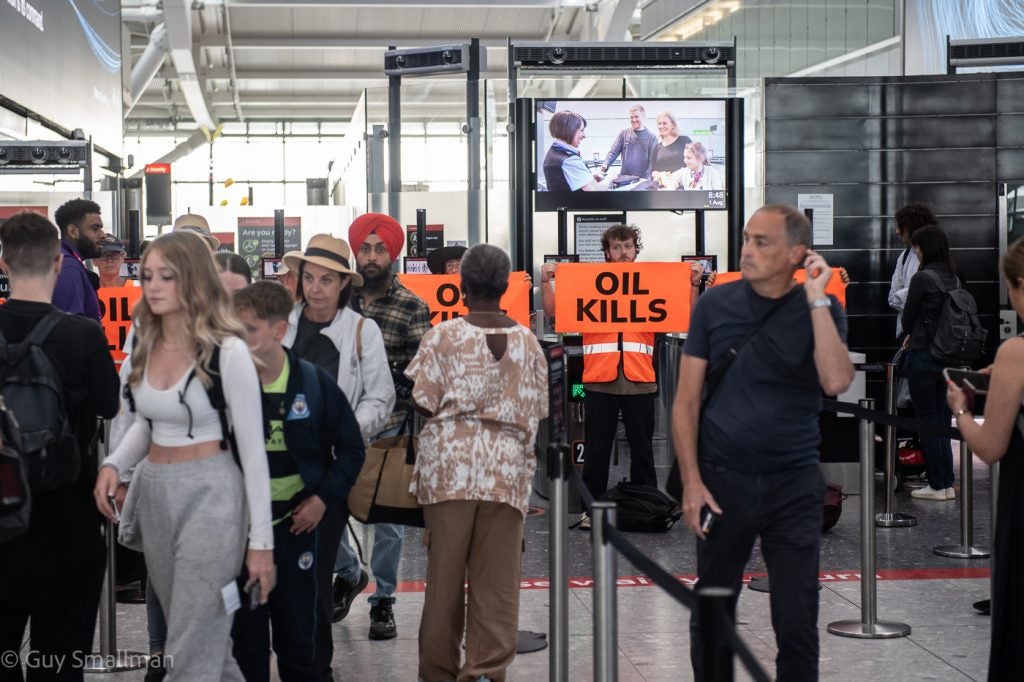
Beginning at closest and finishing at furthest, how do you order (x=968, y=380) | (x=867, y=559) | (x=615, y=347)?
1. (x=968, y=380)
2. (x=867, y=559)
3. (x=615, y=347)

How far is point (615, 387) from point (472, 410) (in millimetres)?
3376

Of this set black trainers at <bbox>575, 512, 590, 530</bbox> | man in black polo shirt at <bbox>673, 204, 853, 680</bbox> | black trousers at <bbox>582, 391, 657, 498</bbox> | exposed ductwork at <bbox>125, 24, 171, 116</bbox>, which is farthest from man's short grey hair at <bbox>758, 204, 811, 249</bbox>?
exposed ductwork at <bbox>125, 24, 171, 116</bbox>

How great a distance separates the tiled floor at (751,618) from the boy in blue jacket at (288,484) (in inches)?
48.1

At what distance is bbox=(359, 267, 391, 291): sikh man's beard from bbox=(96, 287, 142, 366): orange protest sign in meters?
→ 1.88

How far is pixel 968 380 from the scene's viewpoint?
3869 mm

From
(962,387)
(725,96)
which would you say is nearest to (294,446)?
(962,387)

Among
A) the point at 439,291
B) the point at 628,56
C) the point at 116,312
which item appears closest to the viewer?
the point at 116,312

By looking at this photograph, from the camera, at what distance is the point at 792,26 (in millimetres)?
21172

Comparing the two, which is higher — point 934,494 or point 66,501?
point 66,501

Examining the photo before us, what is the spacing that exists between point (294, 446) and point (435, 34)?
2384cm

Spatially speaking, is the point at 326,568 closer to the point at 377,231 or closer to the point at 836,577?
the point at 377,231

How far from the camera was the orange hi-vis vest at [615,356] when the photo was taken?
7629 mm

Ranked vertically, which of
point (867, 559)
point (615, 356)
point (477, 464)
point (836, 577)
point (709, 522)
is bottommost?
point (836, 577)

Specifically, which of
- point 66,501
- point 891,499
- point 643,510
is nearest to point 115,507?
point 66,501
